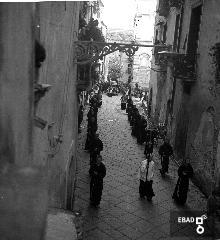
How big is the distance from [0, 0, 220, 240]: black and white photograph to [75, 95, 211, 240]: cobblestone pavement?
0.03m

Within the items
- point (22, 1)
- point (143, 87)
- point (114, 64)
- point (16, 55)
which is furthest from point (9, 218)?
point (114, 64)

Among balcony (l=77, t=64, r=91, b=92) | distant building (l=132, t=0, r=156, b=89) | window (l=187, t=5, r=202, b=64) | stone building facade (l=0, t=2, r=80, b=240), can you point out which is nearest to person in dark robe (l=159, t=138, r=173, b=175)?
window (l=187, t=5, r=202, b=64)

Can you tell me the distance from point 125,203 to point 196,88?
5.36 m

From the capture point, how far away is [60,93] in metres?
6.77

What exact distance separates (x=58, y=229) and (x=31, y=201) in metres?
1.32

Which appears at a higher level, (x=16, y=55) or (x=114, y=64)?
(x=16, y=55)

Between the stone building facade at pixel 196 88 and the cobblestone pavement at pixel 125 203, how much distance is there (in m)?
1.01

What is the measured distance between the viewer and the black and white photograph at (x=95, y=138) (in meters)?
3.04

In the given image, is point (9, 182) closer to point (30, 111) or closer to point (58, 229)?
point (30, 111)

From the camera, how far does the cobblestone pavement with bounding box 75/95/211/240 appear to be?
896cm

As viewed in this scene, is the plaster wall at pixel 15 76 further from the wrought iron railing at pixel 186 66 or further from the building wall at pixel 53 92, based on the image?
the wrought iron railing at pixel 186 66

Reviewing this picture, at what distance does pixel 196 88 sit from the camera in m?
13.6

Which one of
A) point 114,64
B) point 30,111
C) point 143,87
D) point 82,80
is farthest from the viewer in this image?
point 114,64

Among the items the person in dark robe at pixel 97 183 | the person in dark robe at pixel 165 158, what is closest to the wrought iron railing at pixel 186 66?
the person in dark robe at pixel 165 158
